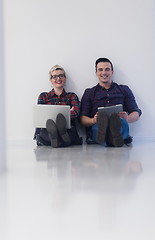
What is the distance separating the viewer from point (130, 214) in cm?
79

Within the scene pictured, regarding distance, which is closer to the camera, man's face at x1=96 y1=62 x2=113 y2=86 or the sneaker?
the sneaker

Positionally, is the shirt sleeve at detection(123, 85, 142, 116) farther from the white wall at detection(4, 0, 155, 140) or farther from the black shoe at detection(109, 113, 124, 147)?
the black shoe at detection(109, 113, 124, 147)

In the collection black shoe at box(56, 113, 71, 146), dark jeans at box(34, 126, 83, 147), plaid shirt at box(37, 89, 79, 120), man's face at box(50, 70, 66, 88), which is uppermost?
man's face at box(50, 70, 66, 88)

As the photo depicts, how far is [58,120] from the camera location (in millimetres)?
2498

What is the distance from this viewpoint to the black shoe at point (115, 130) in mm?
2395

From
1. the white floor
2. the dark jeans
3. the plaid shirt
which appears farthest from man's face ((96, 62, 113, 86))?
the white floor

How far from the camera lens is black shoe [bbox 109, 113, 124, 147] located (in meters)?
2.39

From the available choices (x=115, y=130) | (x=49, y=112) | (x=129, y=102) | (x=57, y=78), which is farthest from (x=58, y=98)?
(x=115, y=130)

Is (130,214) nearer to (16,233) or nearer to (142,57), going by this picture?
(16,233)

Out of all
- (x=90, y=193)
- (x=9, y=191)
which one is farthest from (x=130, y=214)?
(x=9, y=191)

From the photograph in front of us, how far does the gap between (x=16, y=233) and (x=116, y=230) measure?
0.23 m

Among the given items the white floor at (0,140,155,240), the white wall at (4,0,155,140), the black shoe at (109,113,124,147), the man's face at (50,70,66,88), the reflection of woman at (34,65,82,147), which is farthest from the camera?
the white wall at (4,0,155,140)

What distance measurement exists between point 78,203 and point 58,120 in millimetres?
1620

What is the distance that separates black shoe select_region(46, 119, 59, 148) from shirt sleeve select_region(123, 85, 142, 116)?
0.89 m
